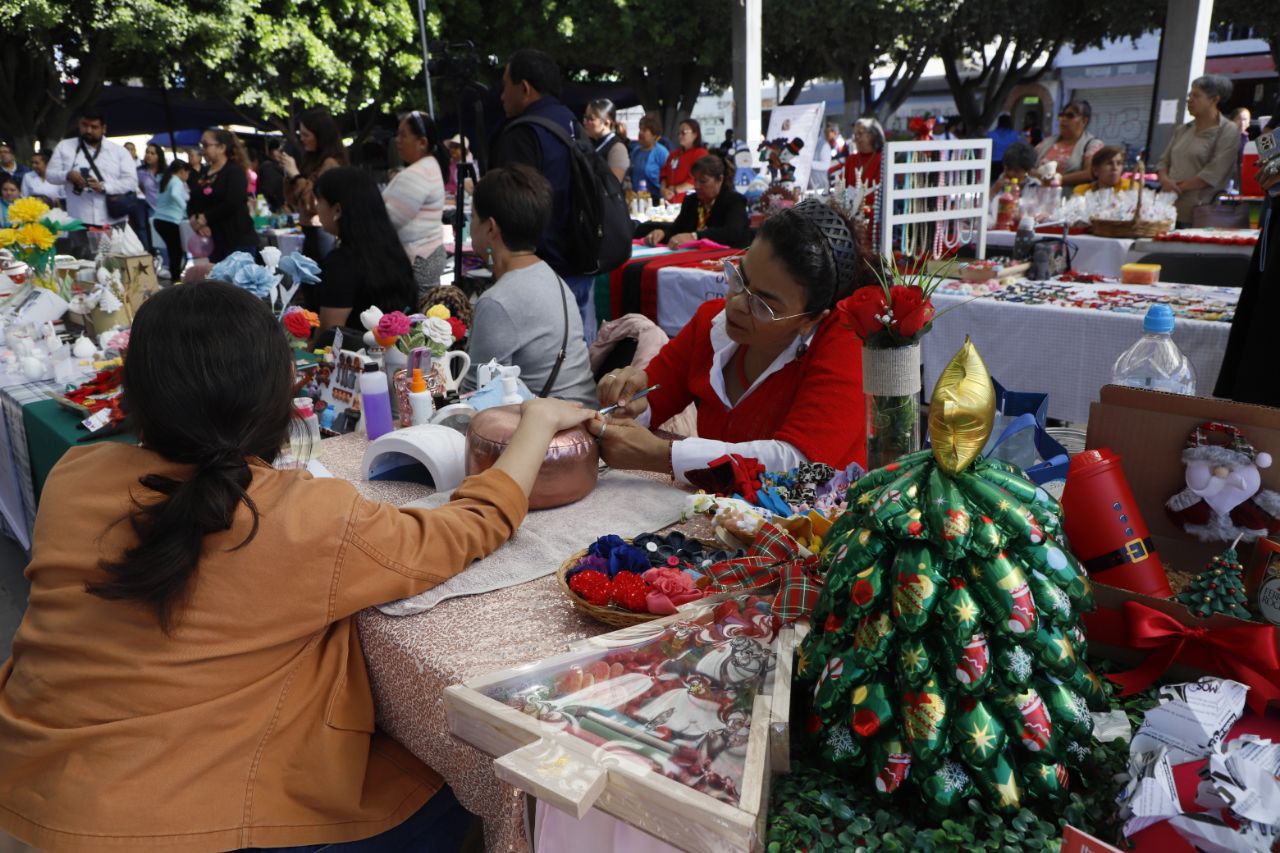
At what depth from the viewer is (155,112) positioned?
19.3 m

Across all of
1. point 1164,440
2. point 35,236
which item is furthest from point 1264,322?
point 35,236

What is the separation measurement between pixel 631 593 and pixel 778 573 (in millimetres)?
212

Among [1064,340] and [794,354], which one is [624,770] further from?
[1064,340]

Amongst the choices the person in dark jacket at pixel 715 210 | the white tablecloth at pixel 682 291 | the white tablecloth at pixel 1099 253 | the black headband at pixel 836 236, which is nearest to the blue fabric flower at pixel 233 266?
the black headband at pixel 836 236

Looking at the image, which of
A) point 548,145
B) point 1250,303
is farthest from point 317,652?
point 548,145

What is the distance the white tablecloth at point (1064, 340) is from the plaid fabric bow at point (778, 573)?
Answer: 219cm

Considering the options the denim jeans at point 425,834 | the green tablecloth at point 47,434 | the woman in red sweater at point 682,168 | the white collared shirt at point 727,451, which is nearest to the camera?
the denim jeans at point 425,834

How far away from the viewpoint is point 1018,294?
12.6ft

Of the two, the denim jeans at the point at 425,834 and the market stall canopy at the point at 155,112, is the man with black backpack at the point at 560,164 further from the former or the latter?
the market stall canopy at the point at 155,112

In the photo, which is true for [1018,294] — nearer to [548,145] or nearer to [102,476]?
[548,145]

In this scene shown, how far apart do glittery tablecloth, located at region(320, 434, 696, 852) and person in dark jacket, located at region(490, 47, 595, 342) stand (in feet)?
8.86

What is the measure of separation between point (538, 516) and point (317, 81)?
53.0ft

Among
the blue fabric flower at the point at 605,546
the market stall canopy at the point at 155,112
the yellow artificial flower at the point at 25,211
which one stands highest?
the market stall canopy at the point at 155,112

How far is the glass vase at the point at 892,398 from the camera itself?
1.29 m
